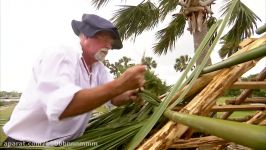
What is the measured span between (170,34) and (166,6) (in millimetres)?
634

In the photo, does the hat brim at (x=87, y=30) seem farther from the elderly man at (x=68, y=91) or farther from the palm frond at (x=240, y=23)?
the palm frond at (x=240, y=23)

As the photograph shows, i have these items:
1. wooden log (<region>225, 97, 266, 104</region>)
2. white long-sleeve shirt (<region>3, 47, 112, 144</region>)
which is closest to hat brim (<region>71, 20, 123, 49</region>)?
white long-sleeve shirt (<region>3, 47, 112, 144</region>)

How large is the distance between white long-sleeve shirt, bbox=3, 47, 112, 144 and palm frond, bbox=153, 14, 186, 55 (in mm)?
4334

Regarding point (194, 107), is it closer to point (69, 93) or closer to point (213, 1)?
point (69, 93)

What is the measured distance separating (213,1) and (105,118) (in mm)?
4002

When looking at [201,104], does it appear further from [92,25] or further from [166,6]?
[166,6]

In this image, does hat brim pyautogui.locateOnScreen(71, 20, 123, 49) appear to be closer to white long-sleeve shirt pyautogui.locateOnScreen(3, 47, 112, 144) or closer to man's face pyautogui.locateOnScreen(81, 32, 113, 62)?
man's face pyautogui.locateOnScreen(81, 32, 113, 62)

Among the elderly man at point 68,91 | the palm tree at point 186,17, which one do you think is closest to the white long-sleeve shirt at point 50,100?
the elderly man at point 68,91

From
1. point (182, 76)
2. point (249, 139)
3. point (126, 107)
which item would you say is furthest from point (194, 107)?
point (249, 139)

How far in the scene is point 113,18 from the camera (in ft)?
15.5

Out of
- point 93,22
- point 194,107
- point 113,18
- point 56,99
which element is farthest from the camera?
point 113,18

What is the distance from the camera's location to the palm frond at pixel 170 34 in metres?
5.55

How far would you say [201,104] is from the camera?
809 millimetres

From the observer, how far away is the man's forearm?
112 centimetres
